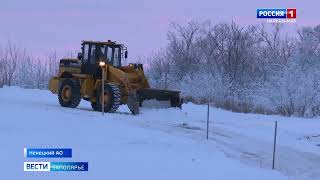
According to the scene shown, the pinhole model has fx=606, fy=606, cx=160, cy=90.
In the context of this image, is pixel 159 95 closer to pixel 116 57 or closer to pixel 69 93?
pixel 116 57

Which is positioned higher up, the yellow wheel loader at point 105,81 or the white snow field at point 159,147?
the yellow wheel loader at point 105,81

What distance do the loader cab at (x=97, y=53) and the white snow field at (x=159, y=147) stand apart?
13.8 feet

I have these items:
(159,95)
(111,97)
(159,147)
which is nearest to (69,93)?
(111,97)

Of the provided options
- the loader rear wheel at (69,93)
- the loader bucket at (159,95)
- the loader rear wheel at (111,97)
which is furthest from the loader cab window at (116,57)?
the loader bucket at (159,95)

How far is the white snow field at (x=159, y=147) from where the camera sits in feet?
34.5

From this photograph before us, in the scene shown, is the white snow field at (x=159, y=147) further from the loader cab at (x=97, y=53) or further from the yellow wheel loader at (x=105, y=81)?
the loader cab at (x=97, y=53)

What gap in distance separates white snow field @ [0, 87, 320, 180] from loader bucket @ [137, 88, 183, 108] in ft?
4.81

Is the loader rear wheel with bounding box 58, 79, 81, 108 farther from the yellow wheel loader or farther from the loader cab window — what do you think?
the loader cab window

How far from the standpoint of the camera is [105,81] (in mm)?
23672

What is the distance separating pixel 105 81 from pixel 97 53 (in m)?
1.61

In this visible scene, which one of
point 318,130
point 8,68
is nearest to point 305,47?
point 8,68

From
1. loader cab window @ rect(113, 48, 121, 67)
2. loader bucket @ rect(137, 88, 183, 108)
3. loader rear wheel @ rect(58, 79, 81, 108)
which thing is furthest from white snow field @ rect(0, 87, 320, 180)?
loader rear wheel @ rect(58, 79, 81, 108)

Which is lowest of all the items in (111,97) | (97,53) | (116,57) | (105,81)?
(111,97)

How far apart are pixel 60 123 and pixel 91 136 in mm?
2755
